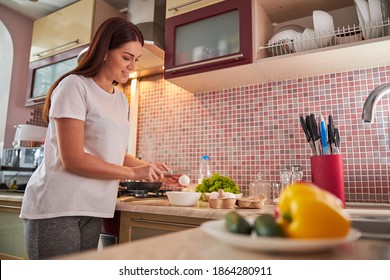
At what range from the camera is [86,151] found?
3.60 ft

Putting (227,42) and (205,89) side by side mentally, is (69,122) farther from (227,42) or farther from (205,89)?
(205,89)

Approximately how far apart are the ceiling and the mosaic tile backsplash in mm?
698

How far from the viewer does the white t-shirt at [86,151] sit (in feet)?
3.34

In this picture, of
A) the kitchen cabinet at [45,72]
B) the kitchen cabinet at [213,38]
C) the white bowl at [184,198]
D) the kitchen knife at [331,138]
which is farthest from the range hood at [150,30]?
the kitchen knife at [331,138]

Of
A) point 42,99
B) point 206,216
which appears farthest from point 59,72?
point 206,216

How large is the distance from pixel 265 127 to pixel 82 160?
1050 millimetres

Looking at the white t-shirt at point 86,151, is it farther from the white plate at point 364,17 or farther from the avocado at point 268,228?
the white plate at point 364,17

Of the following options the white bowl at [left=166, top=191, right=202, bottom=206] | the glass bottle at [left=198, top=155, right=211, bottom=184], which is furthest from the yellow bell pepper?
the glass bottle at [left=198, top=155, right=211, bottom=184]

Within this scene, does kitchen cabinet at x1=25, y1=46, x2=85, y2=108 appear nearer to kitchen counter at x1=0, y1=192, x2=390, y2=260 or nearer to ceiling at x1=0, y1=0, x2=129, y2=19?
ceiling at x1=0, y1=0, x2=129, y2=19

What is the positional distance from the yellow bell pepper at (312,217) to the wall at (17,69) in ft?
8.52

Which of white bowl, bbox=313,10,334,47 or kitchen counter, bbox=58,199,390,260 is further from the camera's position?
white bowl, bbox=313,10,334,47

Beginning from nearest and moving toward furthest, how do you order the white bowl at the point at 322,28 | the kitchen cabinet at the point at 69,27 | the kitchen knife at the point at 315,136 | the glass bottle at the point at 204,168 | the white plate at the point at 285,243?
the white plate at the point at 285,243 < the kitchen knife at the point at 315,136 < the white bowl at the point at 322,28 < the glass bottle at the point at 204,168 < the kitchen cabinet at the point at 69,27

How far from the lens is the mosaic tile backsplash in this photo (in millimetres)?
1431
